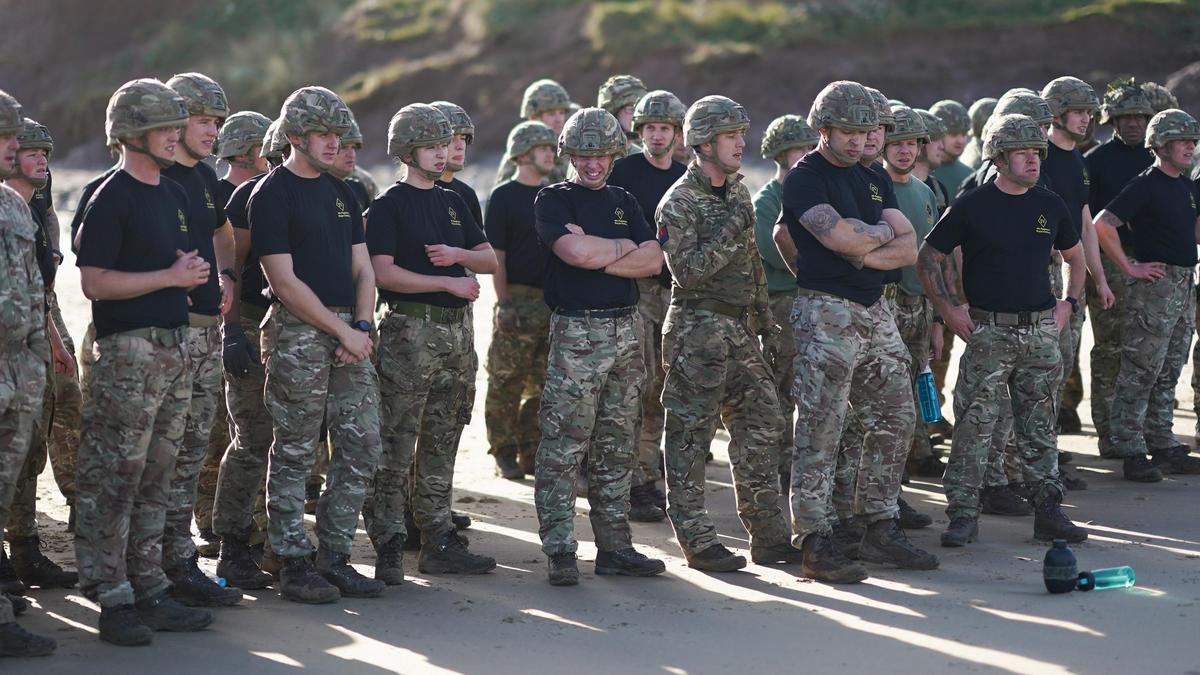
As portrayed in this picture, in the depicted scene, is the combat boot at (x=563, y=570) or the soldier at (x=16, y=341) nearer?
the soldier at (x=16, y=341)

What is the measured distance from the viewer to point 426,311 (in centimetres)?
828

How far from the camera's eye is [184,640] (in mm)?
7109

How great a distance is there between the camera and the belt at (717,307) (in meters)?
8.45

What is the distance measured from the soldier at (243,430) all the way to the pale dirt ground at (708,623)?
12.7 inches

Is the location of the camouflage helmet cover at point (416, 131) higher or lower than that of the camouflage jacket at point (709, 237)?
higher

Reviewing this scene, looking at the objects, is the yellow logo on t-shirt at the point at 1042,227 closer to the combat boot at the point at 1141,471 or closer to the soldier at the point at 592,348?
the soldier at the point at 592,348

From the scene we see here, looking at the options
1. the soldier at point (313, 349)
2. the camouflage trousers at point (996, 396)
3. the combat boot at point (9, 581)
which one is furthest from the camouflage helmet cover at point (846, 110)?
the combat boot at point (9, 581)

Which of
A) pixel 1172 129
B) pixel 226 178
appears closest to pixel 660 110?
pixel 226 178

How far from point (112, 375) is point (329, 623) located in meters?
1.55

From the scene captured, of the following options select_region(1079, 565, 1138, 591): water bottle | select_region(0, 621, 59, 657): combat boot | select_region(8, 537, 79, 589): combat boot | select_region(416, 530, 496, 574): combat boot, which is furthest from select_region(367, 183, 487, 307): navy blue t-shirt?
select_region(1079, 565, 1138, 591): water bottle

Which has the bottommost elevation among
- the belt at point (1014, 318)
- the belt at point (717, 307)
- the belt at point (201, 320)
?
the belt at point (201, 320)

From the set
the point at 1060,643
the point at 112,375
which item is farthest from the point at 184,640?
the point at 1060,643

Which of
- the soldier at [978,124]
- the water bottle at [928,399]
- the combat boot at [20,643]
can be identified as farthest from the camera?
the soldier at [978,124]

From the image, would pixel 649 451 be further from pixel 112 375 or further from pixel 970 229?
pixel 112 375
